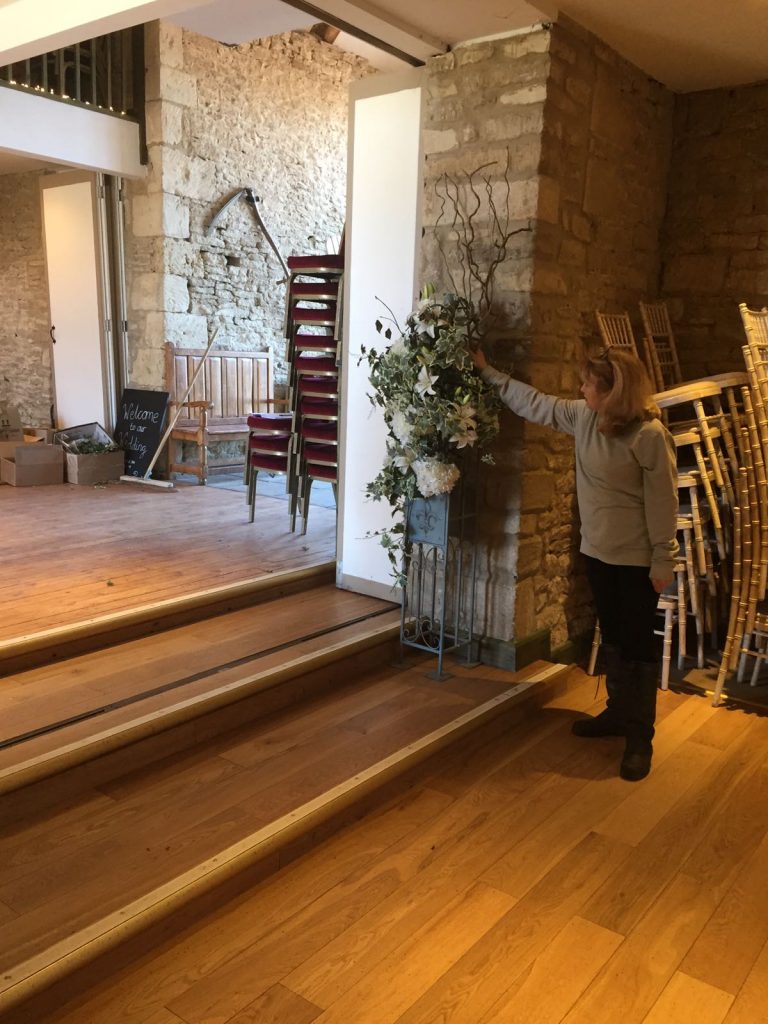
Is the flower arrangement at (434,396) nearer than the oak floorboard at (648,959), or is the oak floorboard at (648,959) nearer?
the oak floorboard at (648,959)

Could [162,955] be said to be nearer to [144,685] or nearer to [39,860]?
[39,860]

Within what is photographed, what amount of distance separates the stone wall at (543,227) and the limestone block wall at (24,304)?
5.88 meters

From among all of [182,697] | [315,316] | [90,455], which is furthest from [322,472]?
[90,455]

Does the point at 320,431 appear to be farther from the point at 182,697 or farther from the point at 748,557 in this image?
the point at 748,557

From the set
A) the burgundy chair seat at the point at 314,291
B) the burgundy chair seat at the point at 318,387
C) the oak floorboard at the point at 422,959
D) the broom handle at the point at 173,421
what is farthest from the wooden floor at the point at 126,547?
the oak floorboard at the point at 422,959

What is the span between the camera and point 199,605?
3861mm

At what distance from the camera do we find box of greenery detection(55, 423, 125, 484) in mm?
6707

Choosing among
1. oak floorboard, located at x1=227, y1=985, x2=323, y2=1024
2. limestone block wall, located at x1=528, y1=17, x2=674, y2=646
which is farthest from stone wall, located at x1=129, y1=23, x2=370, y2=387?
oak floorboard, located at x1=227, y1=985, x2=323, y2=1024

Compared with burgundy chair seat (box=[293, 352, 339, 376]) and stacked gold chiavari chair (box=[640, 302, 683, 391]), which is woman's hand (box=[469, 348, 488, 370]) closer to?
stacked gold chiavari chair (box=[640, 302, 683, 391])

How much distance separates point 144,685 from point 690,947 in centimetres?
203

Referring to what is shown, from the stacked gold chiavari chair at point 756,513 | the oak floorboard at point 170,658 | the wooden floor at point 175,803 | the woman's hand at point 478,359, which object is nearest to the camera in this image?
the wooden floor at point 175,803

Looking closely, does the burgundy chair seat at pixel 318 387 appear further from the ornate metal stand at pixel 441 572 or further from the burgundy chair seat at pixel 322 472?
the ornate metal stand at pixel 441 572

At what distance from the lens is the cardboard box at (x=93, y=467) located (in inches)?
263

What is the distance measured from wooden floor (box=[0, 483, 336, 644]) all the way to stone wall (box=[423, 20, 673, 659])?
1329 millimetres
